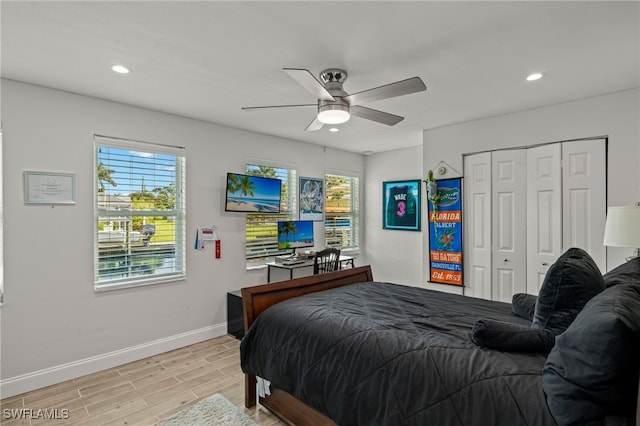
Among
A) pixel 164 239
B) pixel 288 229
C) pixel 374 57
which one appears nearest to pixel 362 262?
pixel 288 229

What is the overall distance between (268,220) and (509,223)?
293 cm

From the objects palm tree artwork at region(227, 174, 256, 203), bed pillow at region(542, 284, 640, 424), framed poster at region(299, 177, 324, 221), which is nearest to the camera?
bed pillow at region(542, 284, 640, 424)

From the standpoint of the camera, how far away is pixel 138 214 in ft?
11.3

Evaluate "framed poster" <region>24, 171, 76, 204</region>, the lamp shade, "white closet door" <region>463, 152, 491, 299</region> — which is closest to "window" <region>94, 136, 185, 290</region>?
"framed poster" <region>24, 171, 76, 204</region>

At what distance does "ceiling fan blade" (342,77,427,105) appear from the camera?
2.03 metres

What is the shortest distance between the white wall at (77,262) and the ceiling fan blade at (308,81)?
6.86 feet

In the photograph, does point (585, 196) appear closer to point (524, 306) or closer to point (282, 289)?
point (524, 306)

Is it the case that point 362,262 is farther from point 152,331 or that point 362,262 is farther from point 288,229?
point 152,331

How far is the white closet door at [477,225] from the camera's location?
383cm

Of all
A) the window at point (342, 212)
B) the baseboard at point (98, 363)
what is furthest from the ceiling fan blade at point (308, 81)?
the window at point (342, 212)

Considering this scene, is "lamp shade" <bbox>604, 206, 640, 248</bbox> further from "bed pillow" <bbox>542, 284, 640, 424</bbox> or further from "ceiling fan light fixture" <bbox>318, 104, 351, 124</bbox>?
"ceiling fan light fixture" <bbox>318, 104, 351, 124</bbox>

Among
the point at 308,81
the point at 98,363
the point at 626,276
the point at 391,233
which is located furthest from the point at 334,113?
the point at 391,233

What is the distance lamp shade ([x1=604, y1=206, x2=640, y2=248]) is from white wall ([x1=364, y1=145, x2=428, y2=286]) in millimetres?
2653

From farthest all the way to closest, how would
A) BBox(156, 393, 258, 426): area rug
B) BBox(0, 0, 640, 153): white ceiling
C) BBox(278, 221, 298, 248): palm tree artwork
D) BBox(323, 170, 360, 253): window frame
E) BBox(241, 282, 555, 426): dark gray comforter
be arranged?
BBox(323, 170, 360, 253): window frame
BBox(278, 221, 298, 248): palm tree artwork
BBox(156, 393, 258, 426): area rug
BBox(0, 0, 640, 153): white ceiling
BBox(241, 282, 555, 426): dark gray comforter
